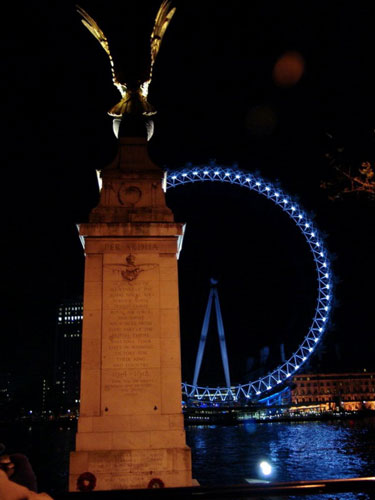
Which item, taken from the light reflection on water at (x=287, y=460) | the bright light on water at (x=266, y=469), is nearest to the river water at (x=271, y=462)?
the light reflection on water at (x=287, y=460)

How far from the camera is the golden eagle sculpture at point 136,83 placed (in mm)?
14133

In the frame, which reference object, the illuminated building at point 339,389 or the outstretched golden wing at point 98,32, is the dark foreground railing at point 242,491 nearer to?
the outstretched golden wing at point 98,32

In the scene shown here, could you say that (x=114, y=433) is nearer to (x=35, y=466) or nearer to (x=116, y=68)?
(x=116, y=68)

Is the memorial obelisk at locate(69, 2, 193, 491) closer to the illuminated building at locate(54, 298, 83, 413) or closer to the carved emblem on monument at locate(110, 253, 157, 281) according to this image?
the carved emblem on monument at locate(110, 253, 157, 281)

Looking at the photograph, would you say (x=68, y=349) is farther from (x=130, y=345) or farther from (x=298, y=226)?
(x=130, y=345)

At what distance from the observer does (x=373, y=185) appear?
10406 mm

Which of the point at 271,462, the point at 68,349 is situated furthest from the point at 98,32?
the point at 68,349

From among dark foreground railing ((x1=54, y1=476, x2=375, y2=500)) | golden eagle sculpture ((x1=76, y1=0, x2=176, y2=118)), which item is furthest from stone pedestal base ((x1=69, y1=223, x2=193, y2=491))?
dark foreground railing ((x1=54, y1=476, x2=375, y2=500))

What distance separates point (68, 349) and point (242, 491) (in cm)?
19053

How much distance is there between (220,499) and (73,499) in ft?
3.69

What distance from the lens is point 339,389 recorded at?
520 ft

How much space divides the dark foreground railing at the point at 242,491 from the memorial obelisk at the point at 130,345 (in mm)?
6533

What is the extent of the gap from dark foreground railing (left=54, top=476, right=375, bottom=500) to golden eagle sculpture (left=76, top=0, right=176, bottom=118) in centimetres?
1188

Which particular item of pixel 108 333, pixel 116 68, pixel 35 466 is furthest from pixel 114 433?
pixel 35 466
